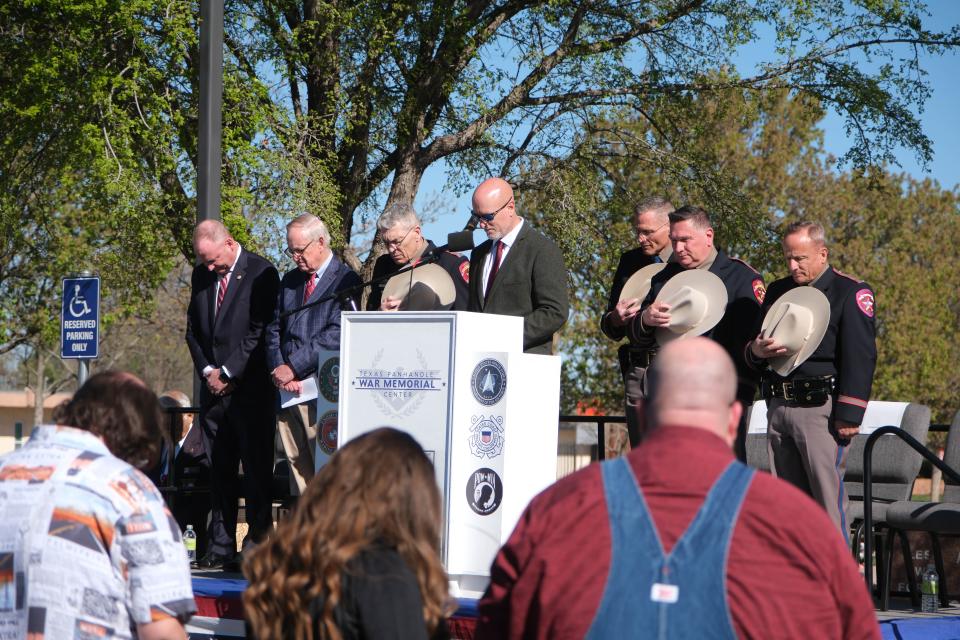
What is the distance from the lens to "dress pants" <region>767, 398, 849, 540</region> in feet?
Answer: 21.8

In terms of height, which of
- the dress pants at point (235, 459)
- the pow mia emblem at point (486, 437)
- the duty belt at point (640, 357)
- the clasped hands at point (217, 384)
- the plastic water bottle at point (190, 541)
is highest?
the duty belt at point (640, 357)

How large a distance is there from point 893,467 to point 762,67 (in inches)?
342

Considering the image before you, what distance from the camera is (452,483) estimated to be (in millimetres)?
6242

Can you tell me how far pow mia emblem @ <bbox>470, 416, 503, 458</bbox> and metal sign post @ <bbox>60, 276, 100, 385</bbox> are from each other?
6.56m

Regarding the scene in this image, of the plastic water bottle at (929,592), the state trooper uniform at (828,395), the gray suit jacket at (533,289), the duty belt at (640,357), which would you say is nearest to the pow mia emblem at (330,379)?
the gray suit jacket at (533,289)

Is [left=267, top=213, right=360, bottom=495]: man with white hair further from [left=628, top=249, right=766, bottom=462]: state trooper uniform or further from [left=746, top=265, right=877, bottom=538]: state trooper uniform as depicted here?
[left=746, top=265, right=877, bottom=538]: state trooper uniform

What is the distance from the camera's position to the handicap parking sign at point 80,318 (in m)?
11.9

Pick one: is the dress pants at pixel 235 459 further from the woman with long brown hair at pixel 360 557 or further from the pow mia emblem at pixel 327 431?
the woman with long brown hair at pixel 360 557

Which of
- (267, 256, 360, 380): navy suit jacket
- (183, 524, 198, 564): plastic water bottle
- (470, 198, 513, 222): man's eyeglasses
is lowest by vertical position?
(183, 524, 198, 564): plastic water bottle

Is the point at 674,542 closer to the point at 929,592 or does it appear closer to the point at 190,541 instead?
the point at 929,592

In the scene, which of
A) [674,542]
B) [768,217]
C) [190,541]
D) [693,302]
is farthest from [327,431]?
[768,217]

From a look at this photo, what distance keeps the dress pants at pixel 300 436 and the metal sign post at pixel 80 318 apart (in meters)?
4.67

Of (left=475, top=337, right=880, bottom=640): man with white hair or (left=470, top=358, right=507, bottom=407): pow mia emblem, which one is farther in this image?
(left=470, top=358, right=507, bottom=407): pow mia emblem

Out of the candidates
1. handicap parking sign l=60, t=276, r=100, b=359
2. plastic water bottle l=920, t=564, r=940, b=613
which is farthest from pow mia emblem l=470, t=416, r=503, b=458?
handicap parking sign l=60, t=276, r=100, b=359
